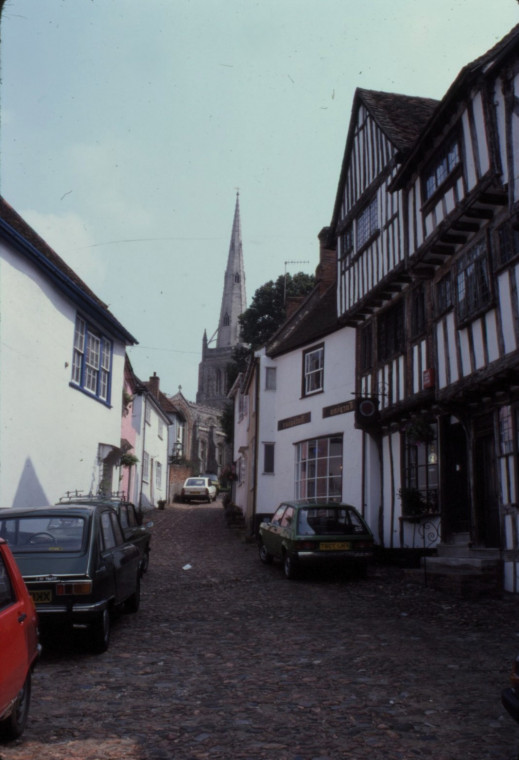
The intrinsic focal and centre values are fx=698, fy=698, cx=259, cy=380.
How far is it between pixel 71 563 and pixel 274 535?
27.7 feet

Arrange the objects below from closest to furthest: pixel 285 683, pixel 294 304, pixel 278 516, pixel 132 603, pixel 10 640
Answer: pixel 10 640 < pixel 285 683 < pixel 132 603 < pixel 278 516 < pixel 294 304

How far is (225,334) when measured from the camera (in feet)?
376

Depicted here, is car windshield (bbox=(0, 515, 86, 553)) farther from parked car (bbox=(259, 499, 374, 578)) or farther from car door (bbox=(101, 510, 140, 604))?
parked car (bbox=(259, 499, 374, 578))

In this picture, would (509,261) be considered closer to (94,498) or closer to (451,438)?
(451,438)

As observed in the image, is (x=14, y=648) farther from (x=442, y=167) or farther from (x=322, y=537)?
(x=442, y=167)

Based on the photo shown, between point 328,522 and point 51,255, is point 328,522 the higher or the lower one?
the lower one

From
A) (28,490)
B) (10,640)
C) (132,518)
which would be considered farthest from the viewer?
(28,490)

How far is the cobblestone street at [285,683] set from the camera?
4844 millimetres

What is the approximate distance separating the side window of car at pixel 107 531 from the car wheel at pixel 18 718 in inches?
127

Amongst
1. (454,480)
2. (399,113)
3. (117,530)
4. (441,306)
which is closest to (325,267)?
(399,113)

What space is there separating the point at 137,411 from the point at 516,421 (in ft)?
84.1

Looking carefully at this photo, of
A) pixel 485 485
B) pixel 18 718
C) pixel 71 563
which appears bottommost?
pixel 18 718

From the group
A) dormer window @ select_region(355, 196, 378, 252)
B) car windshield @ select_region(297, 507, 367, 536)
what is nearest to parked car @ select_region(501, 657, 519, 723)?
car windshield @ select_region(297, 507, 367, 536)

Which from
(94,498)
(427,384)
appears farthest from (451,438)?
(94,498)
